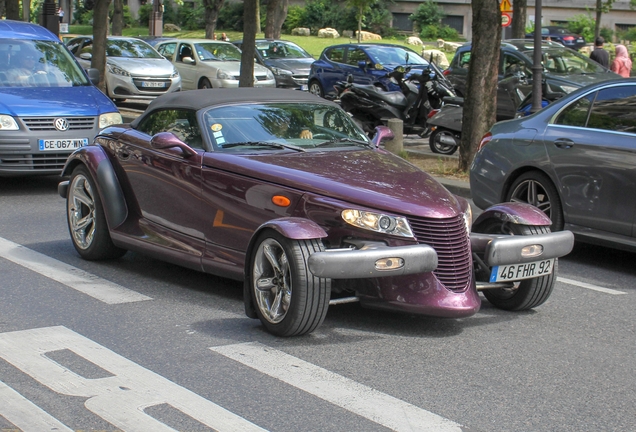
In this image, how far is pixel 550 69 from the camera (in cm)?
1911

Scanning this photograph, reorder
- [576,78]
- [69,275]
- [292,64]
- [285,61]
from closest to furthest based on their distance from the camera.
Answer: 1. [69,275]
2. [576,78]
3. [292,64]
4. [285,61]

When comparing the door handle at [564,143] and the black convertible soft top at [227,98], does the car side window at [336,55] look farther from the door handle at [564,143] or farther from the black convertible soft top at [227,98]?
the black convertible soft top at [227,98]

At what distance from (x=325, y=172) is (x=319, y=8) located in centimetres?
5887

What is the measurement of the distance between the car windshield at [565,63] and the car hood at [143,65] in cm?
937

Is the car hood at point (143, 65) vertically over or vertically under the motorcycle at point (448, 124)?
over

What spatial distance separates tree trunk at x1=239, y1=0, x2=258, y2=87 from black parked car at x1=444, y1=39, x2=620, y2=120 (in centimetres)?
411

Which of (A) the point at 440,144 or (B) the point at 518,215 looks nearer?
(B) the point at 518,215

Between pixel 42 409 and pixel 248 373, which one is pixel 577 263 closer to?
pixel 248 373

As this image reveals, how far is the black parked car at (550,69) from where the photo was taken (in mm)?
18453

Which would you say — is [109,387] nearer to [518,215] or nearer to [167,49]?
[518,215]

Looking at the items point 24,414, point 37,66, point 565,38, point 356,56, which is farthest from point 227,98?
point 565,38

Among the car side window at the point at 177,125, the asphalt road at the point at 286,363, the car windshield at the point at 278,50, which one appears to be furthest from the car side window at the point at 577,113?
the car windshield at the point at 278,50

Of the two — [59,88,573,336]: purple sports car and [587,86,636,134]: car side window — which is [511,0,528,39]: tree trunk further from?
[59,88,573,336]: purple sports car

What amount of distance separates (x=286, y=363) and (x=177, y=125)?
2.70m
